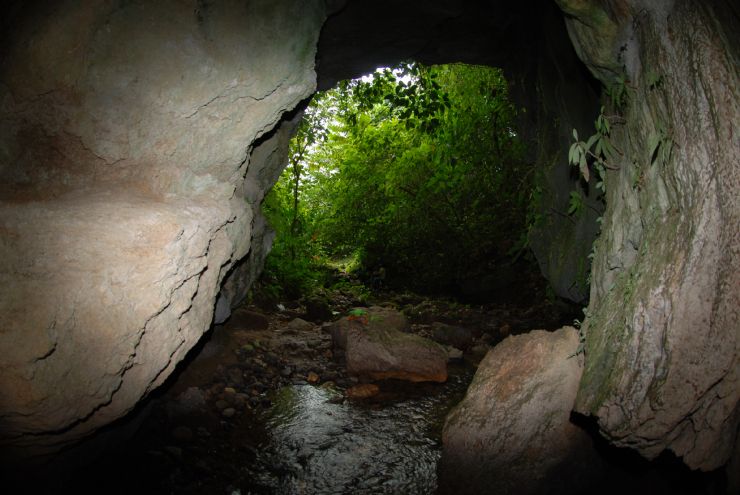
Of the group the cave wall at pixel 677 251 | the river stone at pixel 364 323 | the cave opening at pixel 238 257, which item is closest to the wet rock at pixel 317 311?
the river stone at pixel 364 323

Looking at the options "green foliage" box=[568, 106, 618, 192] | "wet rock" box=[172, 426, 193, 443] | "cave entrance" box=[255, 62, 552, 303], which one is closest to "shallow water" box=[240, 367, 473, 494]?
"wet rock" box=[172, 426, 193, 443]

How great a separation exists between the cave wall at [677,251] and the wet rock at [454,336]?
3.29 meters

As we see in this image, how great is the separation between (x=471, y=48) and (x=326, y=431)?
5.42 m

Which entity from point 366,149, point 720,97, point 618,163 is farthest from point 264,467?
point 366,149

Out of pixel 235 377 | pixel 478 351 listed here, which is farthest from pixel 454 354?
pixel 235 377

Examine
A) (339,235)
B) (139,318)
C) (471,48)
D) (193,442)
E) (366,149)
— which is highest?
(471,48)

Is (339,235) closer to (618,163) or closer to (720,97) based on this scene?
(618,163)

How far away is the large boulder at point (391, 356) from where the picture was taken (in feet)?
15.7

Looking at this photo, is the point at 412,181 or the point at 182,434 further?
the point at 412,181

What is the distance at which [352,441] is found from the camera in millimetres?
3691

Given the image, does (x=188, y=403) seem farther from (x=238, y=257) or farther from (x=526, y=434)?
(x=526, y=434)

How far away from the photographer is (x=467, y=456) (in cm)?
312

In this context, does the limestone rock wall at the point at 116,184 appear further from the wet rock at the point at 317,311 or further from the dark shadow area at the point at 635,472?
the wet rock at the point at 317,311

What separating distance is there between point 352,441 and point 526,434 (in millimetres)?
1478
